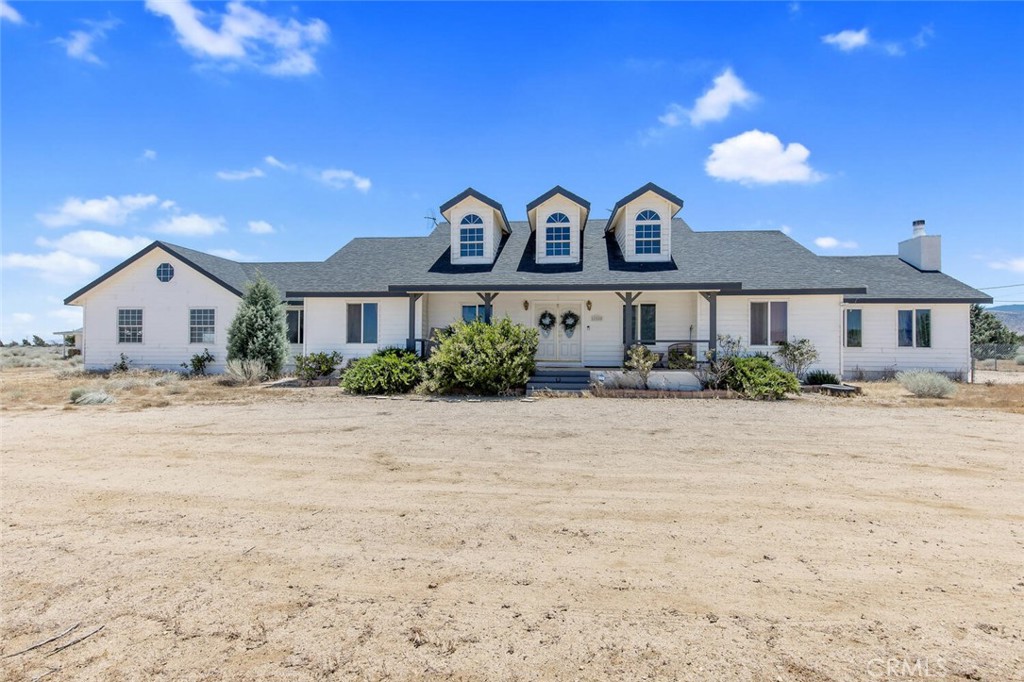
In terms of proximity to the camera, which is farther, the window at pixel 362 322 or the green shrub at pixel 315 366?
the window at pixel 362 322

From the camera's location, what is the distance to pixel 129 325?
2028 centimetres

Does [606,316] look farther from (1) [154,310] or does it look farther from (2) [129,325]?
(2) [129,325]

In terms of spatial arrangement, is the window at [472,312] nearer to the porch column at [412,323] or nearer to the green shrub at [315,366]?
the porch column at [412,323]

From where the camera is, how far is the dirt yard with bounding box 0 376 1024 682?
8.36 feet

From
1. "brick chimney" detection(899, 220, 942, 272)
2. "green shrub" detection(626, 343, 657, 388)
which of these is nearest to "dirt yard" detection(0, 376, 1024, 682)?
"green shrub" detection(626, 343, 657, 388)

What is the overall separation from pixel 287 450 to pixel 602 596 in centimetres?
561

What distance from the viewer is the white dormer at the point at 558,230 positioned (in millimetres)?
17047

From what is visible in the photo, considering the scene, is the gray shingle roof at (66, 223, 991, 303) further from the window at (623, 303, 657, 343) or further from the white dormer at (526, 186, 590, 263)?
the window at (623, 303, 657, 343)

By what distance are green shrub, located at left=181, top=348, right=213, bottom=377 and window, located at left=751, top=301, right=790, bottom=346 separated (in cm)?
2118

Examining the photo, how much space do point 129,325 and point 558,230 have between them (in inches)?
731

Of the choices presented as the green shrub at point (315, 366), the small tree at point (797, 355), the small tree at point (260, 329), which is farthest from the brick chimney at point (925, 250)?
the small tree at point (260, 329)

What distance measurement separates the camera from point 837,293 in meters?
15.1

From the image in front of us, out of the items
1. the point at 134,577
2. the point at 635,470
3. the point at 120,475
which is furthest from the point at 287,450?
the point at 635,470

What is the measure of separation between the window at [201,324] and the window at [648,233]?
57.6 feet
